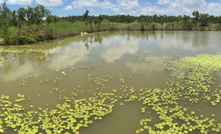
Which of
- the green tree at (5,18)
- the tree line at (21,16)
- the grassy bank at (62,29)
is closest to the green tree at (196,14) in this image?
the grassy bank at (62,29)

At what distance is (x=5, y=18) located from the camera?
2058 cm

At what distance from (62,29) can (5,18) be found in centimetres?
890

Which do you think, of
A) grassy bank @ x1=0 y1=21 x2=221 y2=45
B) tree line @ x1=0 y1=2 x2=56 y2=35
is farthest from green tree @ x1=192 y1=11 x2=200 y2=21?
tree line @ x1=0 y1=2 x2=56 y2=35

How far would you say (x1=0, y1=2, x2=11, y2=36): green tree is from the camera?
19.9 m

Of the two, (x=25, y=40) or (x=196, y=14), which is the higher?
(x=196, y=14)

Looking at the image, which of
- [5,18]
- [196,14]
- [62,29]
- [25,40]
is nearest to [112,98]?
[25,40]

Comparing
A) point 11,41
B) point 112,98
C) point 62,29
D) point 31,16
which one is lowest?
point 112,98

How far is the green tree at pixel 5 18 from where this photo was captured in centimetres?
1986

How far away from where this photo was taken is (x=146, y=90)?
721 centimetres

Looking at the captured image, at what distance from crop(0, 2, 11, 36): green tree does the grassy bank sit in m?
0.89

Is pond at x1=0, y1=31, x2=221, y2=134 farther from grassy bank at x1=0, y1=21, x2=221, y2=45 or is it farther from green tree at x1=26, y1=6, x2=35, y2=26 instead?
green tree at x1=26, y1=6, x2=35, y2=26

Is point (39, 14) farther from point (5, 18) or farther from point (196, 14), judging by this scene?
point (196, 14)

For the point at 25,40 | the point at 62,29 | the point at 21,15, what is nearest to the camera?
the point at 25,40

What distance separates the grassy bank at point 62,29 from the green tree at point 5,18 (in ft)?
2.92
